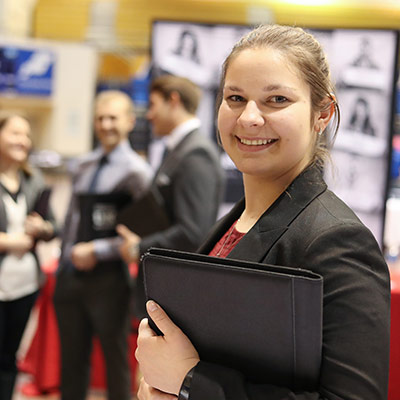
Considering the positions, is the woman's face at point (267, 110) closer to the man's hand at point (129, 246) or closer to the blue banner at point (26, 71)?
the man's hand at point (129, 246)

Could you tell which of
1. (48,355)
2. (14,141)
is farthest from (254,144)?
(48,355)

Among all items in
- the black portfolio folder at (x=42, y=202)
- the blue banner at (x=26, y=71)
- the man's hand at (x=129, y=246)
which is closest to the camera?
the man's hand at (x=129, y=246)

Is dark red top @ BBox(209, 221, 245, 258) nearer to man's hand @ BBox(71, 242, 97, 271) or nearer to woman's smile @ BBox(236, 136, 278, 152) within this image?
woman's smile @ BBox(236, 136, 278, 152)

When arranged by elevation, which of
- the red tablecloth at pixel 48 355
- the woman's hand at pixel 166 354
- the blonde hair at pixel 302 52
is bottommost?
the red tablecloth at pixel 48 355

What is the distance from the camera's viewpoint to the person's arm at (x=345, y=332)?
85 centimetres

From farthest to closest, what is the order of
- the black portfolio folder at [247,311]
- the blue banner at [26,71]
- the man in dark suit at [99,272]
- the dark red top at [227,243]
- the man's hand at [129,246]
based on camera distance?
the blue banner at [26,71], the man in dark suit at [99,272], the man's hand at [129,246], the dark red top at [227,243], the black portfolio folder at [247,311]

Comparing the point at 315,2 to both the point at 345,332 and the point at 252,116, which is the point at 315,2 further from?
the point at 345,332

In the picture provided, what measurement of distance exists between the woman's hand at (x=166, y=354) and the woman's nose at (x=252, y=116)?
0.32 metres

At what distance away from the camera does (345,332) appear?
0.85 metres

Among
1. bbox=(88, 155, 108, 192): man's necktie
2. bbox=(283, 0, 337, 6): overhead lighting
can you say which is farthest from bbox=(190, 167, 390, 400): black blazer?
bbox=(283, 0, 337, 6): overhead lighting

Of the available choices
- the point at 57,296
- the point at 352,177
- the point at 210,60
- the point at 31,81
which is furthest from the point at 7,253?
the point at 31,81

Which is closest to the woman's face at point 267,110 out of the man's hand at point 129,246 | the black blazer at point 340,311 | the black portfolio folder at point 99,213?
the black blazer at point 340,311

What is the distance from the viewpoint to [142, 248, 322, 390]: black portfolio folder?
82cm

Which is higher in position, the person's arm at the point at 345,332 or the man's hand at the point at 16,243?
the person's arm at the point at 345,332
